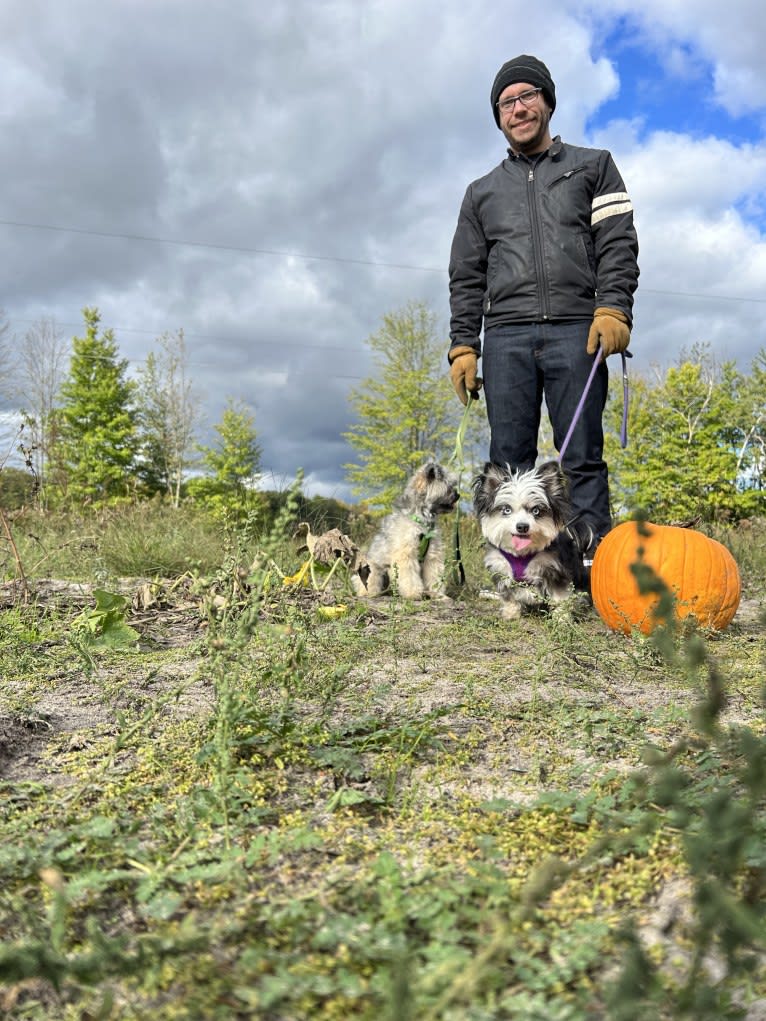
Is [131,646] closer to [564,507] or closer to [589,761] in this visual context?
[589,761]

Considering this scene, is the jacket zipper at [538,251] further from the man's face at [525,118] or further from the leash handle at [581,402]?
the leash handle at [581,402]

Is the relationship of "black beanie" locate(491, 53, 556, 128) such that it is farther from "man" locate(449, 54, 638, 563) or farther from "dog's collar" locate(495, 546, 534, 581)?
"dog's collar" locate(495, 546, 534, 581)

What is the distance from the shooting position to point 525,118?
611cm

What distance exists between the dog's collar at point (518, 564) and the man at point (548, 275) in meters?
0.82

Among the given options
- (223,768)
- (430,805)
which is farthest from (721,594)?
(223,768)

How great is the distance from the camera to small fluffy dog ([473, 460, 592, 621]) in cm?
565

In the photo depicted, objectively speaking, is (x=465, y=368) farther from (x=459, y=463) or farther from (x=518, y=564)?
(x=518, y=564)

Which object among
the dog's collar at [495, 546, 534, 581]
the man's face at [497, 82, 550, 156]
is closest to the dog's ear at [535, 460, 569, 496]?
the dog's collar at [495, 546, 534, 581]

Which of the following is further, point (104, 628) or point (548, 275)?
point (548, 275)

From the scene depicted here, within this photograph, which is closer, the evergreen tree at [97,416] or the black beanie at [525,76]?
the black beanie at [525,76]

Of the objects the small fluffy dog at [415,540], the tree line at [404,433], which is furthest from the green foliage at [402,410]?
the small fluffy dog at [415,540]

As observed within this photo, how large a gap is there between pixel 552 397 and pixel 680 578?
6.64 feet

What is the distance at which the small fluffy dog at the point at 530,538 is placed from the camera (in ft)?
18.5

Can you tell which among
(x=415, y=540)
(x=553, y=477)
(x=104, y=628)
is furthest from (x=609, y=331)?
(x=104, y=628)
